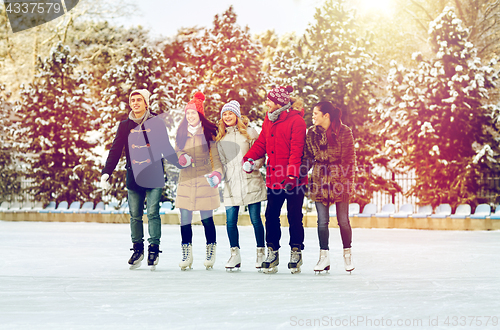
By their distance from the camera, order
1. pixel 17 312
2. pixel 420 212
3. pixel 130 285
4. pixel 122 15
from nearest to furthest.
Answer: pixel 17 312 < pixel 130 285 < pixel 420 212 < pixel 122 15

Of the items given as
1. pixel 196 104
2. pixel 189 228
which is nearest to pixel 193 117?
pixel 196 104

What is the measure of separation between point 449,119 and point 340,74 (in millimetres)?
3714

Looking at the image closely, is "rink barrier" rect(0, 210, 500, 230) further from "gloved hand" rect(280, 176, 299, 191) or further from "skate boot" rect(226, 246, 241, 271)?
"gloved hand" rect(280, 176, 299, 191)

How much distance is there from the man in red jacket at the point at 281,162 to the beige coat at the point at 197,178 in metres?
0.54

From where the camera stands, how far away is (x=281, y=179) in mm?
6734

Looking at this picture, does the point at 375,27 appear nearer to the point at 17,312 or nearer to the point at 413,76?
the point at 413,76

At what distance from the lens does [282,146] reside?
6.85 m

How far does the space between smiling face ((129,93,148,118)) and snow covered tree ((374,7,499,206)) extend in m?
10.6

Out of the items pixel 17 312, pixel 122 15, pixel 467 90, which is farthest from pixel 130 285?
pixel 122 15

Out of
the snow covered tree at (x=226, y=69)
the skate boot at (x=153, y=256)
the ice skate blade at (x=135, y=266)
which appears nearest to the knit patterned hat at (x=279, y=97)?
the skate boot at (x=153, y=256)

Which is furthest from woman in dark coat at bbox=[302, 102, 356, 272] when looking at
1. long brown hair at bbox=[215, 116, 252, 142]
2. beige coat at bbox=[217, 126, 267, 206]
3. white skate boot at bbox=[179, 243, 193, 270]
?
white skate boot at bbox=[179, 243, 193, 270]

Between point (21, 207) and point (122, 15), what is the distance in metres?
13.8

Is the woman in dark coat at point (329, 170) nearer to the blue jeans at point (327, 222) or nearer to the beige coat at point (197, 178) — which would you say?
the blue jeans at point (327, 222)

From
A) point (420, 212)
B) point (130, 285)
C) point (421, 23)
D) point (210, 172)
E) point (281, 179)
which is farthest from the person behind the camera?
point (421, 23)
